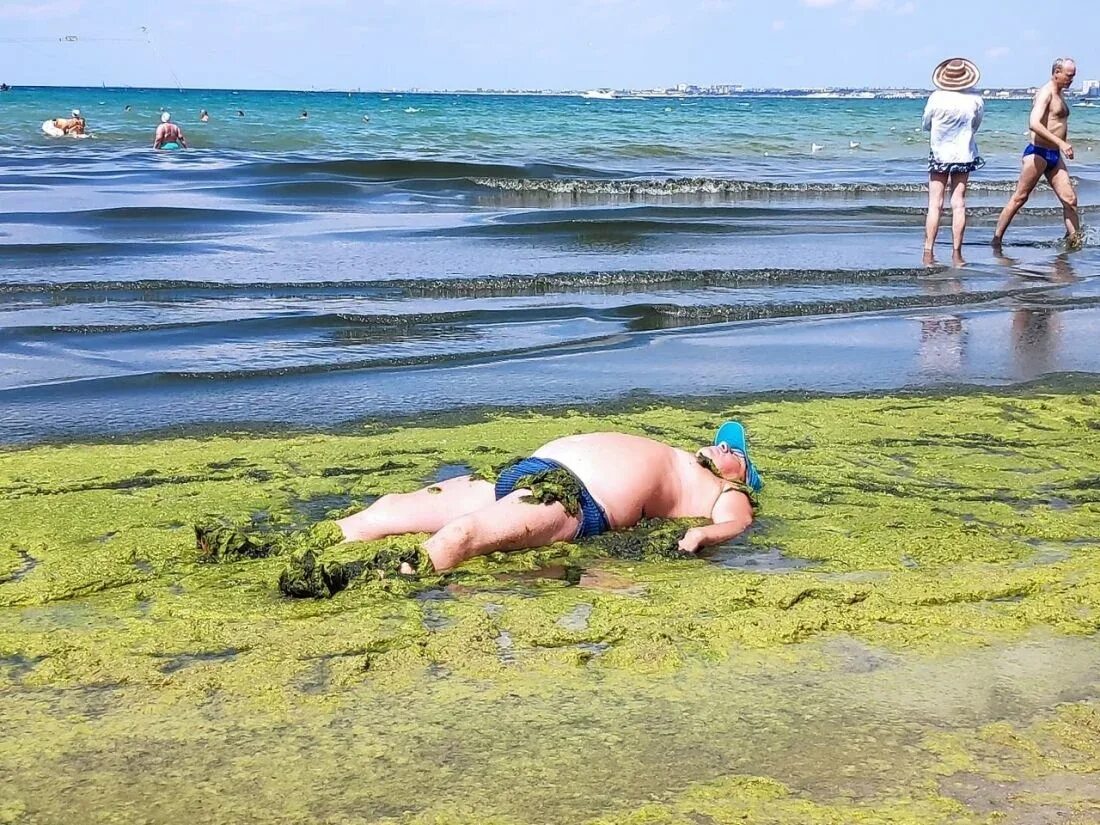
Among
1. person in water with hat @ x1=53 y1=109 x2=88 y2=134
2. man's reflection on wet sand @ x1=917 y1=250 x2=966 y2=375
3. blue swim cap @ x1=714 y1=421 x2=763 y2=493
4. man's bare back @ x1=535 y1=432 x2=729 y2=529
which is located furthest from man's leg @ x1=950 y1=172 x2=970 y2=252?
person in water with hat @ x1=53 y1=109 x2=88 y2=134

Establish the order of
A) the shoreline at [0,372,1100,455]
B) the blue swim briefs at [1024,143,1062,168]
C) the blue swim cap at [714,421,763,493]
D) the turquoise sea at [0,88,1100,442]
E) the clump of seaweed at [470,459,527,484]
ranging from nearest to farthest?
the clump of seaweed at [470,459,527,484], the blue swim cap at [714,421,763,493], the shoreline at [0,372,1100,455], the turquoise sea at [0,88,1100,442], the blue swim briefs at [1024,143,1062,168]

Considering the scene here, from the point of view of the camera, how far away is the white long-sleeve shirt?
11.5 m

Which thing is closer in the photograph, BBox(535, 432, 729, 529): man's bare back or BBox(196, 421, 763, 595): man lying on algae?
BBox(196, 421, 763, 595): man lying on algae

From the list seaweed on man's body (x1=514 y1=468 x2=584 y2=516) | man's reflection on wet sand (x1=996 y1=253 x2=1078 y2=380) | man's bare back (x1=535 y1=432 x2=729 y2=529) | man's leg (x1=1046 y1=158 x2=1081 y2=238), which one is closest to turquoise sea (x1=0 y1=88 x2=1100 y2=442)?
man's reflection on wet sand (x1=996 y1=253 x2=1078 y2=380)

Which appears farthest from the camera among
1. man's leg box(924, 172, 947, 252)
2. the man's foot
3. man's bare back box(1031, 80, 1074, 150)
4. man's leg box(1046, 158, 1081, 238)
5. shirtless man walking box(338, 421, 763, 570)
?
the man's foot

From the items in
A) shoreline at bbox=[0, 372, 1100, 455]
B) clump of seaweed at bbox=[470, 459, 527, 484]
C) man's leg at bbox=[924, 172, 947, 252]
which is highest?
man's leg at bbox=[924, 172, 947, 252]

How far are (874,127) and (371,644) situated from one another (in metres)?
48.5

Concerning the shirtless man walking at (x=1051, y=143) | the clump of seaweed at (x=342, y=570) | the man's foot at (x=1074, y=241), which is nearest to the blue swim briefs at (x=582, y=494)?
the clump of seaweed at (x=342, y=570)

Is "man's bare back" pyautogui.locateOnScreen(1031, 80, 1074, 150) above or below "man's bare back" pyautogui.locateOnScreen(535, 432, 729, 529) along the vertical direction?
above

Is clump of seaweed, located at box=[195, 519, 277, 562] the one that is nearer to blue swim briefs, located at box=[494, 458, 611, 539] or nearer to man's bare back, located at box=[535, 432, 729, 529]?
blue swim briefs, located at box=[494, 458, 611, 539]

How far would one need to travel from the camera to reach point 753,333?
8.82 metres

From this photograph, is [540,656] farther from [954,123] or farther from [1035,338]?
[954,123]

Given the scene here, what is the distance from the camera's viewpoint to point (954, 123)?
1159 centimetres

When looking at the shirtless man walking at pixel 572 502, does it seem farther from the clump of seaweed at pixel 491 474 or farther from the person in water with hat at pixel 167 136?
the person in water with hat at pixel 167 136
